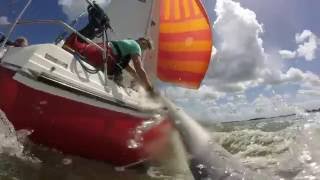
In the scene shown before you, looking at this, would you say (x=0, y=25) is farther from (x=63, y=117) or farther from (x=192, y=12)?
(x=192, y=12)

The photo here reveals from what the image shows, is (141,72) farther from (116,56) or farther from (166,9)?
(166,9)

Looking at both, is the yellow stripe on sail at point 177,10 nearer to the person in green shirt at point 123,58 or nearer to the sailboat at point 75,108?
the person in green shirt at point 123,58

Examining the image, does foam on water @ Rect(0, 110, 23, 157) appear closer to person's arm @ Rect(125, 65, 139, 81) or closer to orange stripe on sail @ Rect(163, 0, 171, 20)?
person's arm @ Rect(125, 65, 139, 81)

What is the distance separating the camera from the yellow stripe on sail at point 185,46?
33.4ft

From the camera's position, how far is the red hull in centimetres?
528

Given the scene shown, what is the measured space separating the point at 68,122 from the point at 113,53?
163 cm

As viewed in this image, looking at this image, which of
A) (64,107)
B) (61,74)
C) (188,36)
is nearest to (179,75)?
(188,36)

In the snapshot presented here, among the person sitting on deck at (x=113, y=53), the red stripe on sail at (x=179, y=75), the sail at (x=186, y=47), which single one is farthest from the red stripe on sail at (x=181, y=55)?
the person sitting on deck at (x=113, y=53)

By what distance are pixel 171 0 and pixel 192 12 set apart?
0.76 metres

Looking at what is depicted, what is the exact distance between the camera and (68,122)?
5410 millimetres

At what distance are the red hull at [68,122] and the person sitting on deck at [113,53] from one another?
3.21 ft

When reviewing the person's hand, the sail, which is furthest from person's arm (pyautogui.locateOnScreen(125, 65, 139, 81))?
the sail

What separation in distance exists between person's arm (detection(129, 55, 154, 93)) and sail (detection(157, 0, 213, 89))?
301 cm

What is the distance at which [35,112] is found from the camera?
17.3ft
